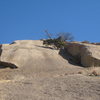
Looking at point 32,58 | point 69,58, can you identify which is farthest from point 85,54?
point 32,58

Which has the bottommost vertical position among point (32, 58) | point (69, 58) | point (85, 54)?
point (32, 58)

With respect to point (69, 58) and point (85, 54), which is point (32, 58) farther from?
point (85, 54)

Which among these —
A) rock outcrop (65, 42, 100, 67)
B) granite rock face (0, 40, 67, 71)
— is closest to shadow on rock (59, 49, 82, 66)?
rock outcrop (65, 42, 100, 67)

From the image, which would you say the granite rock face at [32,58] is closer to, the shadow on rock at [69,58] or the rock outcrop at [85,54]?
the shadow on rock at [69,58]

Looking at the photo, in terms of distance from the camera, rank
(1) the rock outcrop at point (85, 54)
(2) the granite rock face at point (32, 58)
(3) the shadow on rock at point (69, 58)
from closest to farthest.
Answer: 1. (2) the granite rock face at point (32, 58)
2. (1) the rock outcrop at point (85, 54)
3. (3) the shadow on rock at point (69, 58)

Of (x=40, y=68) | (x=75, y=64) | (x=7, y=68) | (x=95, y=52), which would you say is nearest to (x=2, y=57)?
(x=7, y=68)

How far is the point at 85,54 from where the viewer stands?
31.5m

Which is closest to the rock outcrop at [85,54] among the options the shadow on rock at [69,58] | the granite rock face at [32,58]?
the shadow on rock at [69,58]

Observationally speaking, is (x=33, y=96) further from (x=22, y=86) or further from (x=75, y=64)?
(x=75, y=64)

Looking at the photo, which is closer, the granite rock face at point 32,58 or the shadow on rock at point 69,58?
the granite rock face at point 32,58

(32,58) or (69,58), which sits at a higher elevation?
(69,58)

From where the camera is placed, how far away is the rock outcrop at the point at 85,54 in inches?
1188

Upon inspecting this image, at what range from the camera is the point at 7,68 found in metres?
28.5

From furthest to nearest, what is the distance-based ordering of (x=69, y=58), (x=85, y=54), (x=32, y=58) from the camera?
1. (x=69, y=58)
2. (x=85, y=54)
3. (x=32, y=58)
